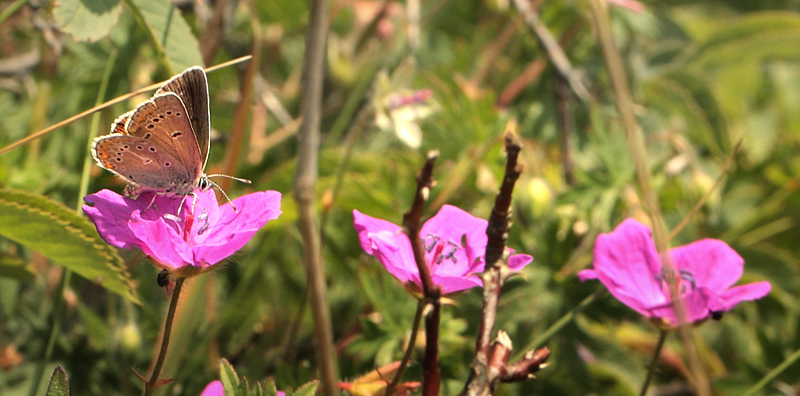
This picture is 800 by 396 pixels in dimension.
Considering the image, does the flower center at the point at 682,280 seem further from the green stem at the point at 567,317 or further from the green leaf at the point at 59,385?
the green leaf at the point at 59,385

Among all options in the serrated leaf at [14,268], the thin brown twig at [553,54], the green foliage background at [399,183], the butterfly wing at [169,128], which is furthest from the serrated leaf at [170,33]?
the thin brown twig at [553,54]

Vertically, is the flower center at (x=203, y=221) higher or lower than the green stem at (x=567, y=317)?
higher

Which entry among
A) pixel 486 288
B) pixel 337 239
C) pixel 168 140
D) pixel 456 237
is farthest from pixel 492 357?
pixel 337 239

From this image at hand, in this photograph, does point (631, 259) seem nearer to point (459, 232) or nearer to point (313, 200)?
point (459, 232)

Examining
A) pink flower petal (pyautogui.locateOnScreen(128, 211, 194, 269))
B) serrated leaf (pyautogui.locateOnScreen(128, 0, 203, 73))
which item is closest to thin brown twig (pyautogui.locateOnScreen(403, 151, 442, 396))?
pink flower petal (pyautogui.locateOnScreen(128, 211, 194, 269))

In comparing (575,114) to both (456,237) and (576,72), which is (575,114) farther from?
(456,237)

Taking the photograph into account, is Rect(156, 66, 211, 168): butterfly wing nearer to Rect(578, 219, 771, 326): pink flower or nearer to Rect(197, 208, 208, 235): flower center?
Rect(197, 208, 208, 235): flower center

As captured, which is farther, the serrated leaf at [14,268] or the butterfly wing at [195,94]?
the serrated leaf at [14,268]
